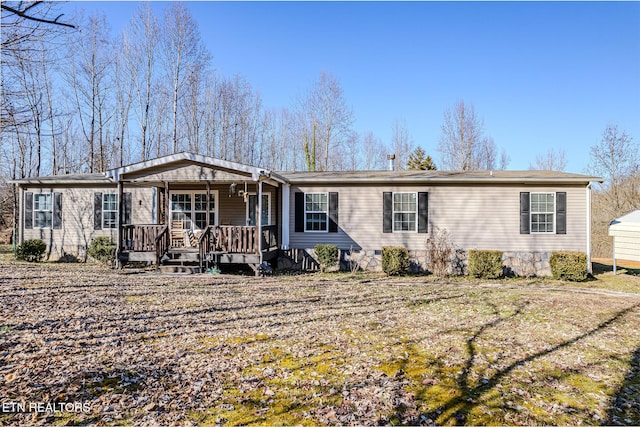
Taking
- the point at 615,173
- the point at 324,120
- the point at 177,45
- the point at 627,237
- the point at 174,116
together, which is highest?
the point at 177,45

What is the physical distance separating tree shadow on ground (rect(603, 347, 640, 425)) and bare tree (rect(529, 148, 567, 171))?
32.9 metres

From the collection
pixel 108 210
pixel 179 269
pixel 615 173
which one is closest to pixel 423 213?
pixel 179 269

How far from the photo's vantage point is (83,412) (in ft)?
10.3

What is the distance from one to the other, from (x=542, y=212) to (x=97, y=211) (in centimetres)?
1549

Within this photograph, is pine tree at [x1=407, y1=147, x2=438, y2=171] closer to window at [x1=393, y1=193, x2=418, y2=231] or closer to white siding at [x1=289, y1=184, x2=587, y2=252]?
white siding at [x1=289, y1=184, x2=587, y2=252]

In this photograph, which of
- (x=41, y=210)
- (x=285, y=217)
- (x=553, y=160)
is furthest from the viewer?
(x=553, y=160)

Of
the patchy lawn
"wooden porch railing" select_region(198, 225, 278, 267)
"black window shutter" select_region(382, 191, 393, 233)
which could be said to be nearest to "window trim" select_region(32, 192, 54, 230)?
the patchy lawn

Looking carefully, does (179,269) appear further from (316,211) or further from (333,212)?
(333,212)

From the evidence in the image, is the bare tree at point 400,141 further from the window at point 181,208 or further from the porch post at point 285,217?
the window at point 181,208

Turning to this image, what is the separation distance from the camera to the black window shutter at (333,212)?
12.5 meters

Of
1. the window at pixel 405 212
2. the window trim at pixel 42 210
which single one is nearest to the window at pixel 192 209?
the window trim at pixel 42 210

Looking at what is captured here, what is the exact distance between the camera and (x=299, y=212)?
41.4ft

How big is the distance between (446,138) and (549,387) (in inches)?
1029

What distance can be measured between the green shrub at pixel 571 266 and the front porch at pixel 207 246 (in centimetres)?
868
